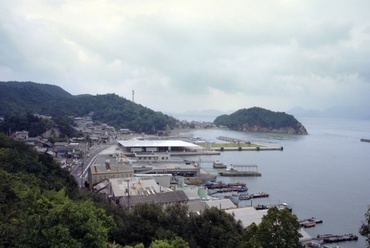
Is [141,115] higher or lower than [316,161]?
higher

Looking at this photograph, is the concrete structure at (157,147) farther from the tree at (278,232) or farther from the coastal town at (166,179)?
the tree at (278,232)

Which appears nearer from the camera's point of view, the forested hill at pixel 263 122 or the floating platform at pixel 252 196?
the floating platform at pixel 252 196

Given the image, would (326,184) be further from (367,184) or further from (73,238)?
(73,238)

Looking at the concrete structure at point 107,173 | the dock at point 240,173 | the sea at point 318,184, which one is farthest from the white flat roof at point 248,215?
the dock at point 240,173

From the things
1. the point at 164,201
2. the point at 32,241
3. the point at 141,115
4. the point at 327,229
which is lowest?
the point at 327,229

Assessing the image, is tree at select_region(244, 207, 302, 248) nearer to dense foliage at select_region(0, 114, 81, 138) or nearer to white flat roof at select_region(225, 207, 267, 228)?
white flat roof at select_region(225, 207, 267, 228)

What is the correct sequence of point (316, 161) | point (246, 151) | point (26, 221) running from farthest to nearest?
point (246, 151)
point (316, 161)
point (26, 221)

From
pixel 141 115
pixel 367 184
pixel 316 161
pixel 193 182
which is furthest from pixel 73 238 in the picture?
pixel 141 115

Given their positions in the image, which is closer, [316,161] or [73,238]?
[73,238]

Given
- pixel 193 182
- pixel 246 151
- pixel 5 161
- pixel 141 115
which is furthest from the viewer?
pixel 141 115
